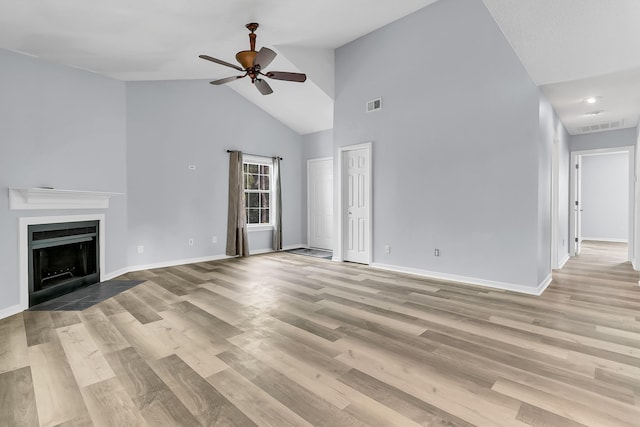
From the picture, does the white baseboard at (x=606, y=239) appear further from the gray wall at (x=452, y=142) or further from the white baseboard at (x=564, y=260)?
the gray wall at (x=452, y=142)

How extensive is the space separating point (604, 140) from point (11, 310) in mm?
9349

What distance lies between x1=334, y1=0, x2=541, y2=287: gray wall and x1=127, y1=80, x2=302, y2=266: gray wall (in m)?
2.55

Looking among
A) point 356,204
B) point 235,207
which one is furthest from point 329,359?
point 235,207

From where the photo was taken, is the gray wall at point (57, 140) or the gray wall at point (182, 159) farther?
the gray wall at point (182, 159)

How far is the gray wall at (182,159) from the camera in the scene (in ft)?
17.7

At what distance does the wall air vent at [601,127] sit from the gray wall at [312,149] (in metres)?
4.77

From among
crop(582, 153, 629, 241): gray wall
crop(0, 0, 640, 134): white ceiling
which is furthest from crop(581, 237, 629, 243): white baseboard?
crop(0, 0, 640, 134): white ceiling

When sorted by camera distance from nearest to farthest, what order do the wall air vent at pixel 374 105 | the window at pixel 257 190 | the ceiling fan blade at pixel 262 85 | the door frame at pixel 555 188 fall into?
the ceiling fan blade at pixel 262 85 < the door frame at pixel 555 188 < the wall air vent at pixel 374 105 < the window at pixel 257 190

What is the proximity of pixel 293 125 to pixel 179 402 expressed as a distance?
651cm

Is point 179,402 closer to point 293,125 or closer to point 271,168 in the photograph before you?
point 271,168

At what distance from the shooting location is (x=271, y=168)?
24.4 ft

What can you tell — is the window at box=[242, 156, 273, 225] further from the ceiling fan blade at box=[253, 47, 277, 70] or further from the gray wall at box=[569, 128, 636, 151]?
the gray wall at box=[569, 128, 636, 151]

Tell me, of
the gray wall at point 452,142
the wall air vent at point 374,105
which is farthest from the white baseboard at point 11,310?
the wall air vent at point 374,105

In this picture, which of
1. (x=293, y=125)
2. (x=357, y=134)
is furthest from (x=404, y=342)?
(x=293, y=125)
